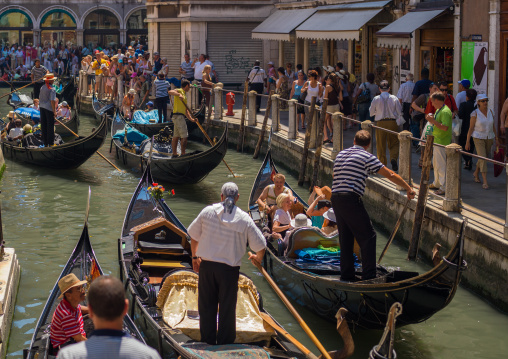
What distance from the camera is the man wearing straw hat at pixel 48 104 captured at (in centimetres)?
1077

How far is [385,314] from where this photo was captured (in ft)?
16.3

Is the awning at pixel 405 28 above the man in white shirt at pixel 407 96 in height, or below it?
above

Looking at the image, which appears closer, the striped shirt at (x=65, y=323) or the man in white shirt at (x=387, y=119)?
the striped shirt at (x=65, y=323)

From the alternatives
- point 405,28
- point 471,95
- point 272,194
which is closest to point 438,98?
point 471,95

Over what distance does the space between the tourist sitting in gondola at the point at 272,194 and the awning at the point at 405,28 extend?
433cm

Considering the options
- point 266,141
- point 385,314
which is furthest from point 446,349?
point 266,141

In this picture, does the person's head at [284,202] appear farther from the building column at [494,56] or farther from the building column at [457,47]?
the building column at [457,47]

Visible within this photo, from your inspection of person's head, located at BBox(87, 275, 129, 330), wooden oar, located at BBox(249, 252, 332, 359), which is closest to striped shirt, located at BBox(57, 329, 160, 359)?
person's head, located at BBox(87, 275, 129, 330)

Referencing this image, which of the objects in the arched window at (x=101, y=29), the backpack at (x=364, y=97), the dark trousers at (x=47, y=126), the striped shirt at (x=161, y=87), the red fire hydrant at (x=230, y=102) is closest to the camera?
the backpack at (x=364, y=97)

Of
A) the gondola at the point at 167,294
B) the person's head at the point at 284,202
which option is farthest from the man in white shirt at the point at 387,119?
the gondola at the point at 167,294

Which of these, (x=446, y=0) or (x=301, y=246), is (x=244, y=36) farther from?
(x=301, y=246)

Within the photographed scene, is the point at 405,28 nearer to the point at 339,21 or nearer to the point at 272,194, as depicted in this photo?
the point at 339,21

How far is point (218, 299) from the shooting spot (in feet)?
13.8

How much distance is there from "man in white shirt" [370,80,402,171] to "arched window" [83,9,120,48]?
2334 centimetres
